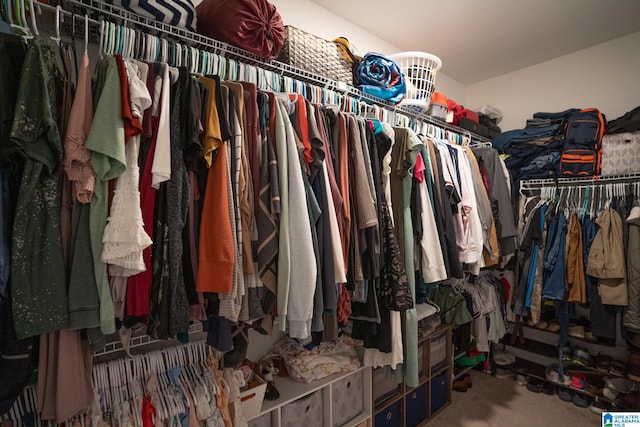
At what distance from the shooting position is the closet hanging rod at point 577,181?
2.28 metres

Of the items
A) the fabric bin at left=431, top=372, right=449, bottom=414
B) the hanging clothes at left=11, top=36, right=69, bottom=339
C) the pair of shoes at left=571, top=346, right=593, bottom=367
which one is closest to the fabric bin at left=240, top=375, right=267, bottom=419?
the hanging clothes at left=11, top=36, right=69, bottom=339

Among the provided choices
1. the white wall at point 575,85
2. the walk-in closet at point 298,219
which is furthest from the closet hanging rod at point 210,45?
the white wall at point 575,85

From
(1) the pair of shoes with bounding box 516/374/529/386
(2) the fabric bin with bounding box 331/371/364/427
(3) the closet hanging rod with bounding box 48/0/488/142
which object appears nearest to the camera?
(3) the closet hanging rod with bounding box 48/0/488/142

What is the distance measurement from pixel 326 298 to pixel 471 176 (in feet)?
4.21

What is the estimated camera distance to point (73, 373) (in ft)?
2.55

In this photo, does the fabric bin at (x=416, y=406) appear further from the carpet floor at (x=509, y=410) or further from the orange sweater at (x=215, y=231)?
the orange sweater at (x=215, y=231)

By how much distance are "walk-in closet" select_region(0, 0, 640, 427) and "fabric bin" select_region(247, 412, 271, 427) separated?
1.2 inches

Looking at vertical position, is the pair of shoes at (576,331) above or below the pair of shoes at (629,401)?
above

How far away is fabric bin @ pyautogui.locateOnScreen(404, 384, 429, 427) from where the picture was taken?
6.88ft

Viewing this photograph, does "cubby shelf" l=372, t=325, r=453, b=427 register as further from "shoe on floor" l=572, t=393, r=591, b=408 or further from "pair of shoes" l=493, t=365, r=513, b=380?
"shoe on floor" l=572, t=393, r=591, b=408

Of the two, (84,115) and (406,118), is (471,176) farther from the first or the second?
(84,115)

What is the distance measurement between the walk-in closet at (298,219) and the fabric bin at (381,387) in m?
0.01

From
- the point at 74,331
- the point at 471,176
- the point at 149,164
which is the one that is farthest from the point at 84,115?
the point at 471,176

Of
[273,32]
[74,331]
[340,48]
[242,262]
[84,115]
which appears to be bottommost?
[74,331]
